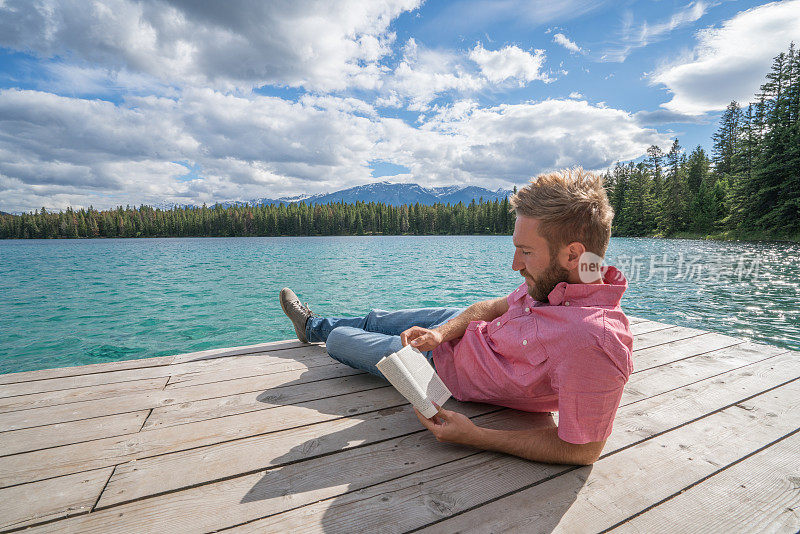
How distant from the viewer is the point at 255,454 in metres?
1.91

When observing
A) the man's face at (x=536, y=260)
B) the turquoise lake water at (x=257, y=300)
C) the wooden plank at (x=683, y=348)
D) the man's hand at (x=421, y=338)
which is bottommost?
the turquoise lake water at (x=257, y=300)

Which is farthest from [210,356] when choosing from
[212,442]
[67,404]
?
[212,442]

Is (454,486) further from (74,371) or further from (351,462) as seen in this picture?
(74,371)

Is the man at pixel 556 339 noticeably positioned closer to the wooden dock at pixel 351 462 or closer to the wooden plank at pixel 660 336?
the wooden dock at pixel 351 462

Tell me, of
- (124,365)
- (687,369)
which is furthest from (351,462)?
(687,369)

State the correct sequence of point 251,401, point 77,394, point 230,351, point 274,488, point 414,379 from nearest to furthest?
point 274,488 < point 414,379 < point 251,401 < point 77,394 < point 230,351

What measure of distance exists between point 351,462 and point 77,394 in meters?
2.22

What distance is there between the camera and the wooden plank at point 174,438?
182 centimetres

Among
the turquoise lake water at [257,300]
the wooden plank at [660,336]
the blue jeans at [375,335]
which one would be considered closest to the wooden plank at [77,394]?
the blue jeans at [375,335]

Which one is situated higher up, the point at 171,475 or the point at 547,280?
the point at 547,280

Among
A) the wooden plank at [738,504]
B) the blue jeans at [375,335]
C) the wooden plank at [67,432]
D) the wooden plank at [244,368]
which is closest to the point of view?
the wooden plank at [738,504]

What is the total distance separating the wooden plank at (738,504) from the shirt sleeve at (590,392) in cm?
39

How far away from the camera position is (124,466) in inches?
71.8

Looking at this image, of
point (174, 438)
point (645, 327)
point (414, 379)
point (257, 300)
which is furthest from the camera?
point (257, 300)
